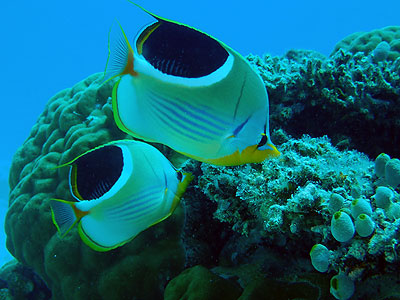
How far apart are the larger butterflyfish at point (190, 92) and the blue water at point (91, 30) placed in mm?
102679

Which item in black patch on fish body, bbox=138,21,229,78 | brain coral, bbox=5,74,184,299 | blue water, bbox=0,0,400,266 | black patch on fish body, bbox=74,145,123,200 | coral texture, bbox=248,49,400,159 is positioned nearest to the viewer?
black patch on fish body, bbox=138,21,229,78

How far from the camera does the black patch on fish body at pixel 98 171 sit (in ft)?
6.40

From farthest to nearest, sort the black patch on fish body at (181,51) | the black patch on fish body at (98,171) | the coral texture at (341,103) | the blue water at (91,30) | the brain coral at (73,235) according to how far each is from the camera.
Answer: the blue water at (91,30) → the coral texture at (341,103) → the brain coral at (73,235) → the black patch on fish body at (98,171) → the black patch on fish body at (181,51)

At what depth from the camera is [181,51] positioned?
121 cm

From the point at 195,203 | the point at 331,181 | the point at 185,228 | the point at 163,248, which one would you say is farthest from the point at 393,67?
the point at 163,248

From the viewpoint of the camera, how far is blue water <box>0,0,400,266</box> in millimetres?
112938

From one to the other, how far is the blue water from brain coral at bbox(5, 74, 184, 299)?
9817cm

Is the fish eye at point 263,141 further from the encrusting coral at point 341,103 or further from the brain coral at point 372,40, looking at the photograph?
the brain coral at point 372,40

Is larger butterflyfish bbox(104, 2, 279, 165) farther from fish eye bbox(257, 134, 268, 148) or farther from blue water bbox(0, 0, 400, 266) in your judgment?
blue water bbox(0, 0, 400, 266)

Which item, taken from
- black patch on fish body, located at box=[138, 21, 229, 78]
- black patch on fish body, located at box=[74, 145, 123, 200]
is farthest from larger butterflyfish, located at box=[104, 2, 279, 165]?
black patch on fish body, located at box=[74, 145, 123, 200]

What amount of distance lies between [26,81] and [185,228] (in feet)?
445

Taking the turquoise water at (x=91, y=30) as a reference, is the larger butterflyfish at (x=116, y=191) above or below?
above

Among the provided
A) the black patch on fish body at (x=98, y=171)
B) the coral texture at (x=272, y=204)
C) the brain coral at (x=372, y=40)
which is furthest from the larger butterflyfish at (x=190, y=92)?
the brain coral at (x=372, y=40)

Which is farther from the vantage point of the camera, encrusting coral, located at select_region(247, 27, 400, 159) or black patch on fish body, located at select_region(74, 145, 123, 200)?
encrusting coral, located at select_region(247, 27, 400, 159)
